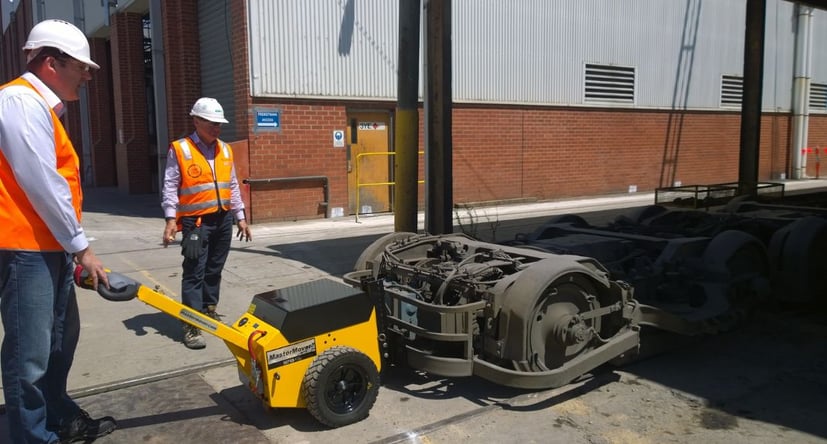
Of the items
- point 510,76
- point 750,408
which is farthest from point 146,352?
point 510,76

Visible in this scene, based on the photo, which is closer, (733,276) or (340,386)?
(340,386)

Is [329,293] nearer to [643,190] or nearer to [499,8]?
[499,8]

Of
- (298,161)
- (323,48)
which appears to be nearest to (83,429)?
(298,161)

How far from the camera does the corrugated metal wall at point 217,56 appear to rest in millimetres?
13320

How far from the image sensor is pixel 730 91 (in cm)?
2139

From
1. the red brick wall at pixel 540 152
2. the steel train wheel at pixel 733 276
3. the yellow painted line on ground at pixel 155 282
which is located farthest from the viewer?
the red brick wall at pixel 540 152

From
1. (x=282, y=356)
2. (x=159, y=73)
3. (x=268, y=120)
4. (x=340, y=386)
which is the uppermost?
(x=159, y=73)

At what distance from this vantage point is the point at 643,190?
19453 mm

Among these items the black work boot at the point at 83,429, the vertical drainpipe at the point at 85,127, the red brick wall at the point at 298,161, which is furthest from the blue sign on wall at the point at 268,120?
the vertical drainpipe at the point at 85,127

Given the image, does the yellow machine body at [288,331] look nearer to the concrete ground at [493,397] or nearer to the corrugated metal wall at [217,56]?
the concrete ground at [493,397]

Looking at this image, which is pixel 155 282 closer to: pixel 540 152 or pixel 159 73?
pixel 159 73

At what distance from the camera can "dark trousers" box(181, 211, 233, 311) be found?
5.45 m

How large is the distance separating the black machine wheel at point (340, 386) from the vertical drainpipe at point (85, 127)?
22.6 metres

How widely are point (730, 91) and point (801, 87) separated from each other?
414 cm
